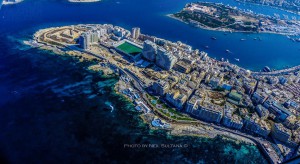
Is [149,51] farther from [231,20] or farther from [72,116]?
[231,20]

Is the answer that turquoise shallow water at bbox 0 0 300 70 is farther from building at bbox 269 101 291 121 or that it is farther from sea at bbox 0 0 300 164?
building at bbox 269 101 291 121

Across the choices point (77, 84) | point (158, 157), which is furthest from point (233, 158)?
point (77, 84)

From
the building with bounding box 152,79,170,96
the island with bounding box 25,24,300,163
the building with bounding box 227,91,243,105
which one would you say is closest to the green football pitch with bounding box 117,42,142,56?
the island with bounding box 25,24,300,163

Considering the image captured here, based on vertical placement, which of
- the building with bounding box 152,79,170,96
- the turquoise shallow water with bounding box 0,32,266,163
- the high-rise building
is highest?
the high-rise building

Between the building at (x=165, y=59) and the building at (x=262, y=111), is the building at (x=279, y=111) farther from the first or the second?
the building at (x=165, y=59)

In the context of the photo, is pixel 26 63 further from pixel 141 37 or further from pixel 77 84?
pixel 141 37

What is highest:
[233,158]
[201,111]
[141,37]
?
[141,37]
